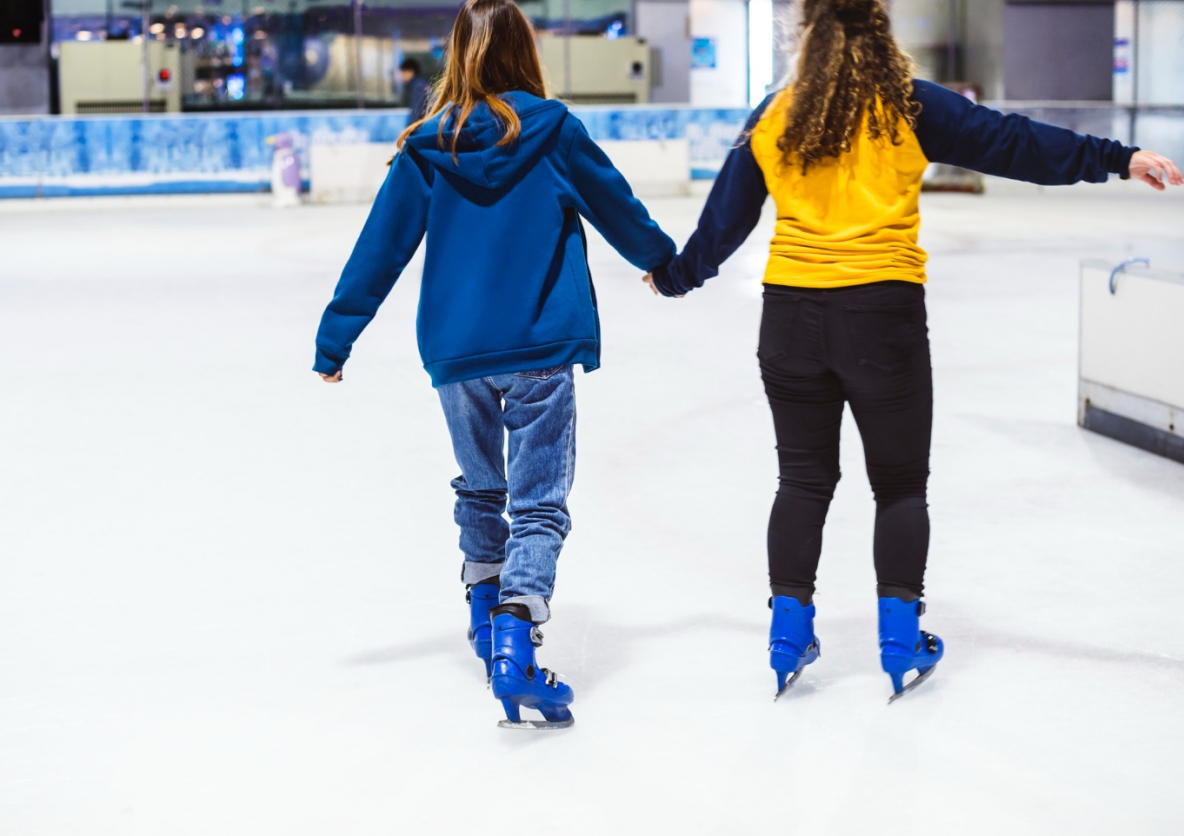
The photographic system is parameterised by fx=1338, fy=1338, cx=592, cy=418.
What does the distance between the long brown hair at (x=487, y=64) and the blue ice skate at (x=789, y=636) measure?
100cm

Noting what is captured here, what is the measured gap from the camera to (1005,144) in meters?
2.30

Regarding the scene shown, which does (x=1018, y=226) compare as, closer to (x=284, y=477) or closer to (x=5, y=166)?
(x=284, y=477)

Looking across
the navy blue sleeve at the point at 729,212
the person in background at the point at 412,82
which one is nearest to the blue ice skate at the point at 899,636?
the navy blue sleeve at the point at 729,212

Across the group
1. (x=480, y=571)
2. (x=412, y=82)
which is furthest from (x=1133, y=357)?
(x=412, y=82)

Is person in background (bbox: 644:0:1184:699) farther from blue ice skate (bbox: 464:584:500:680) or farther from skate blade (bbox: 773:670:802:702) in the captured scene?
blue ice skate (bbox: 464:584:500:680)

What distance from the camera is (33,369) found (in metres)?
6.04

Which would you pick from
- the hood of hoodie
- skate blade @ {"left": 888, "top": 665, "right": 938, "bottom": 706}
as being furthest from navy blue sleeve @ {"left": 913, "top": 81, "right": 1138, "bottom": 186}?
skate blade @ {"left": 888, "top": 665, "right": 938, "bottom": 706}

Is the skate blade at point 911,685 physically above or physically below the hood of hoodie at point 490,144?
below

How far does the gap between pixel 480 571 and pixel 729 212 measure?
32.4 inches

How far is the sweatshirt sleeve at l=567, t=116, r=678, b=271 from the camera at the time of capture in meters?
2.36

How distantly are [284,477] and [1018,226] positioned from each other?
8983mm

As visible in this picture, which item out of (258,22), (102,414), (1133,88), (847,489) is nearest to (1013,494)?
(847,489)

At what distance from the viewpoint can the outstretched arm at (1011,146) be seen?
89.9 inches

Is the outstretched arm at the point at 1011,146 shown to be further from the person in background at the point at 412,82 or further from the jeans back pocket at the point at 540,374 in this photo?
the person in background at the point at 412,82
